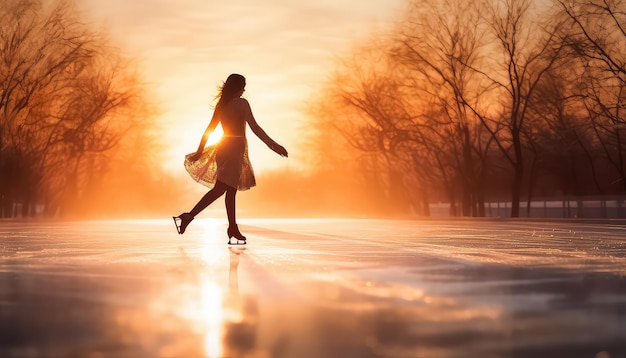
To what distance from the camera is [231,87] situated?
14836 millimetres

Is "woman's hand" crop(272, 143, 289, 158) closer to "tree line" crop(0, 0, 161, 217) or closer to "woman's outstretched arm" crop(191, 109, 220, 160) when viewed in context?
"woman's outstretched arm" crop(191, 109, 220, 160)

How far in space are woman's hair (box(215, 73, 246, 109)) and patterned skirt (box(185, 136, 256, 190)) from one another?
24.5 inches

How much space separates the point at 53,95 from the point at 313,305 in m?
38.8

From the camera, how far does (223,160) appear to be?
48.5ft

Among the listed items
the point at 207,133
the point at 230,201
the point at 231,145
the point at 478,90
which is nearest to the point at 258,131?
the point at 231,145

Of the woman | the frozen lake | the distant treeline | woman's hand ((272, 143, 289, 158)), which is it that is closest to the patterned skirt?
the woman

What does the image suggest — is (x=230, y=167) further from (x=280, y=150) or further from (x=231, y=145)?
(x=280, y=150)

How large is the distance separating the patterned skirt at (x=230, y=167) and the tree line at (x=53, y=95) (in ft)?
91.4

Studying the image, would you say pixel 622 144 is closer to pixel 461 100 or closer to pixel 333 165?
pixel 461 100

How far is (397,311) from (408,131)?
38.2 m

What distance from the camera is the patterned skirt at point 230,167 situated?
14.6 metres

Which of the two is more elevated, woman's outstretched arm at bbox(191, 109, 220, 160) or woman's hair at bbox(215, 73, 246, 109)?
woman's hair at bbox(215, 73, 246, 109)

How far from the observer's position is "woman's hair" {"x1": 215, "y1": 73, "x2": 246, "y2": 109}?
1482 cm

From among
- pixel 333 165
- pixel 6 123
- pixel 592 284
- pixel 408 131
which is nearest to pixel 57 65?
pixel 6 123
